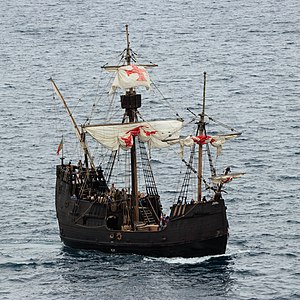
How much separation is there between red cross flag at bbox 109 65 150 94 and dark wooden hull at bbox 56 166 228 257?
1161cm

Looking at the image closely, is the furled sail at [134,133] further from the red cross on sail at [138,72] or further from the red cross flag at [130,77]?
the red cross on sail at [138,72]

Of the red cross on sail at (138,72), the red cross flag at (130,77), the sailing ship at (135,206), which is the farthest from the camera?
the red cross on sail at (138,72)

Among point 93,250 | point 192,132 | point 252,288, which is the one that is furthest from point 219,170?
point 252,288

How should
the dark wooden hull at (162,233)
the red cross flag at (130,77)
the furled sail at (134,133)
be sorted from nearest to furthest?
the dark wooden hull at (162,233), the red cross flag at (130,77), the furled sail at (134,133)

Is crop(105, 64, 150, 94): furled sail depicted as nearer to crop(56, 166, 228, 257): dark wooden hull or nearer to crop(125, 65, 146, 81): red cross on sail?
crop(125, 65, 146, 81): red cross on sail

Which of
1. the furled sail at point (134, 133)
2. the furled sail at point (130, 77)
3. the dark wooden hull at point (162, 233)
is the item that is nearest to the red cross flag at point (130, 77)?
the furled sail at point (130, 77)

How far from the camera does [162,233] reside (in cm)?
12825

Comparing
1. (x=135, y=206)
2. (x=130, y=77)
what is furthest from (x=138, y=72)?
(x=135, y=206)

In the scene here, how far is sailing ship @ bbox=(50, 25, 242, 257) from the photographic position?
127125mm

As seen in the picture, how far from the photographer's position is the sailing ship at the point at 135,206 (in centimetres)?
12712

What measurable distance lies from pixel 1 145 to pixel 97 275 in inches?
2238

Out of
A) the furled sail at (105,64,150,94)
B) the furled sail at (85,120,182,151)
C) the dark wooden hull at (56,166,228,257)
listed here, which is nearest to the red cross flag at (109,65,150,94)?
the furled sail at (105,64,150,94)

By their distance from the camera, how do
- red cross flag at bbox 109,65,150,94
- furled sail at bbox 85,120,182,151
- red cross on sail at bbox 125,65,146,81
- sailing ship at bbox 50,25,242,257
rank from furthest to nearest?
furled sail at bbox 85,120,182,151 < red cross on sail at bbox 125,65,146,81 < red cross flag at bbox 109,65,150,94 < sailing ship at bbox 50,25,242,257

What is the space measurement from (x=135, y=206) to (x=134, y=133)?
7.00m
